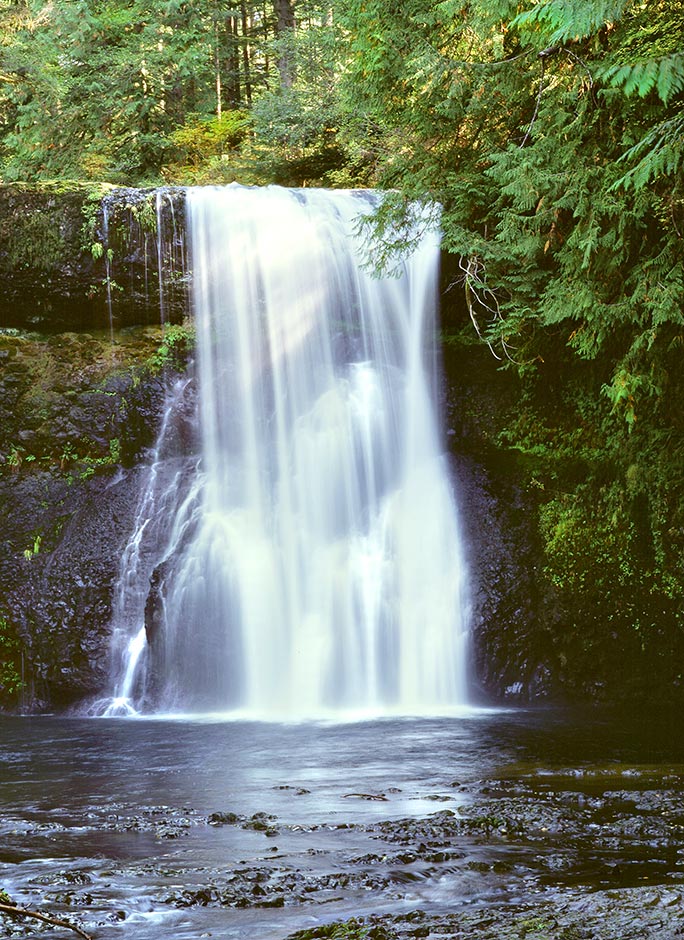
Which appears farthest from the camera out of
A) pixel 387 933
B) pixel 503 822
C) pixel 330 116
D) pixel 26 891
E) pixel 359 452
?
pixel 330 116

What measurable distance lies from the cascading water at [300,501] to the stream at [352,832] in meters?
1.75

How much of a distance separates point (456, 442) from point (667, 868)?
7.59 metres

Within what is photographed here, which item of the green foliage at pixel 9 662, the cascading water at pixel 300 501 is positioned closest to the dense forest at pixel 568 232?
the cascading water at pixel 300 501

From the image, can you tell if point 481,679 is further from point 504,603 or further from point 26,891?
point 26,891

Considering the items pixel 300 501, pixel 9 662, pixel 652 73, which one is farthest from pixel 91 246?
pixel 652 73

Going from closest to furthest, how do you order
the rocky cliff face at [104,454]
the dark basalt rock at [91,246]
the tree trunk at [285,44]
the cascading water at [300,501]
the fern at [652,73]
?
1. the fern at [652,73]
2. the cascading water at [300,501]
3. the rocky cliff face at [104,454]
4. the dark basalt rock at [91,246]
5. the tree trunk at [285,44]

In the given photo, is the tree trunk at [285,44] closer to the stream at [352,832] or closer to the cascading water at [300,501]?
the cascading water at [300,501]

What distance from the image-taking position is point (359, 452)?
11.4 metres

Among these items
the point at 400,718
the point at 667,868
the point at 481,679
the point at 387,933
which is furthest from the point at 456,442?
the point at 387,933

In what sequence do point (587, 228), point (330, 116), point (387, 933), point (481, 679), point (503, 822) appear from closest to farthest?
point (387, 933), point (503, 822), point (587, 228), point (481, 679), point (330, 116)

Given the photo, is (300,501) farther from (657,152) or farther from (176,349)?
(657,152)

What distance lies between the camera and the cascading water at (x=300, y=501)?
10.2 metres

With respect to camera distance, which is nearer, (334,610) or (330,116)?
(334,610)

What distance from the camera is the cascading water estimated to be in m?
10.2
